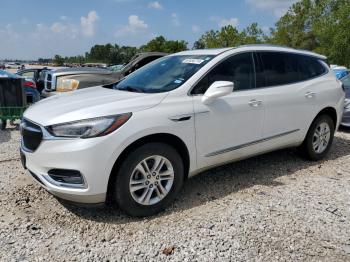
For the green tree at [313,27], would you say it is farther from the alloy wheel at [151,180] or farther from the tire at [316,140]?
the alloy wheel at [151,180]

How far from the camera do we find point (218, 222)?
3.47 metres

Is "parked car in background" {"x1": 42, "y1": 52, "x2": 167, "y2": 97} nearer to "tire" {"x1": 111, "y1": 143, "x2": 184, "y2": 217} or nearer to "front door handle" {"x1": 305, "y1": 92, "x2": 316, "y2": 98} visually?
"front door handle" {"x1": 305, "y1": 92, "x2": 316, "y2": 98}

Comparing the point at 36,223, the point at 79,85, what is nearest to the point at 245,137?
the point at 36,223

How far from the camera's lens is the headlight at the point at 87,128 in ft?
10.3

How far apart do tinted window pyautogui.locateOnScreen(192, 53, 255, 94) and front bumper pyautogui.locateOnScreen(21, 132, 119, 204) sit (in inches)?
49.9

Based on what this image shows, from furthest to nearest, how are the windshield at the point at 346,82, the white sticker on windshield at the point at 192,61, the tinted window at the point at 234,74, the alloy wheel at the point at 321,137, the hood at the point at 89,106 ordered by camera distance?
1. the windshield at the point at 346,82
2. the alloy wheel at the point at 321,137
3. the white sticker on windshield at the point at 192,61
4. the tinted window at the point at 234,74
5. the hood at the point at 89,106

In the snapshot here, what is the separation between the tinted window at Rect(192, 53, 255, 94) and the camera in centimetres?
391

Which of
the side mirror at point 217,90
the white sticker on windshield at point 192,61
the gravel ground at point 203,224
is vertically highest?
the white sticker on windshield at point 192,61

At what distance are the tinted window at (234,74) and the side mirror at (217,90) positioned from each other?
0.14 metres

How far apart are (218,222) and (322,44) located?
4001 cm

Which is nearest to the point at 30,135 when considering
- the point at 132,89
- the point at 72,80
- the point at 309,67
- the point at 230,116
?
the point at 132,89

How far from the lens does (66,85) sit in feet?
25.5

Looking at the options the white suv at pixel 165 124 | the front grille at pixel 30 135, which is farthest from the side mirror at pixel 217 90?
the front grille at pixel 30 135

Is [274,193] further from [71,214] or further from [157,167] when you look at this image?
[71,214]
